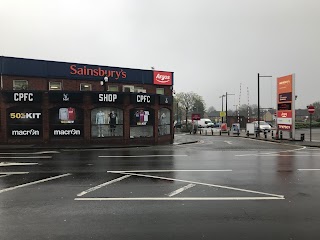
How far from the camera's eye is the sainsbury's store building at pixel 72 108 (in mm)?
24297

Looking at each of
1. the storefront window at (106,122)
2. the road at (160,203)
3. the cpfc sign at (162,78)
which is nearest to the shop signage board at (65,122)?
the storefront window at (106,122)

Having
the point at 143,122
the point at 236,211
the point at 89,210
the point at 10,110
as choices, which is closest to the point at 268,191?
the point at 236,211

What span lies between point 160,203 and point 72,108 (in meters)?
19.1

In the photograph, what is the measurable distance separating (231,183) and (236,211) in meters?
3.04

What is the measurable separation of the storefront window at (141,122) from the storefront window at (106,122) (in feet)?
3.75

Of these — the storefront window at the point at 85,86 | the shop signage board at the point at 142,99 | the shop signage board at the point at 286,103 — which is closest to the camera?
the shop signage board at the point at 142,99

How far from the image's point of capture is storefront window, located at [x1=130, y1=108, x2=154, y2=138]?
27172mm

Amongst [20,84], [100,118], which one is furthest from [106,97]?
[20,84]

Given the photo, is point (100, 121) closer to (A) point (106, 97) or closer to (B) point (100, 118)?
(B) point (100, 118)

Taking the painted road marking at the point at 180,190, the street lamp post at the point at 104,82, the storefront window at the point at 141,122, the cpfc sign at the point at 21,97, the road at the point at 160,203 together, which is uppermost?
the street lamp post at the point at 104,82

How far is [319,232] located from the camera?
A: 5738 mm

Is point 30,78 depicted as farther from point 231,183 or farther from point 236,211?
point 236,211

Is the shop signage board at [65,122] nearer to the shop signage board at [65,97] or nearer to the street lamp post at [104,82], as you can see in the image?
the shop signage board at [65,97]

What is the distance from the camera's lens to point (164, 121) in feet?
100.0
